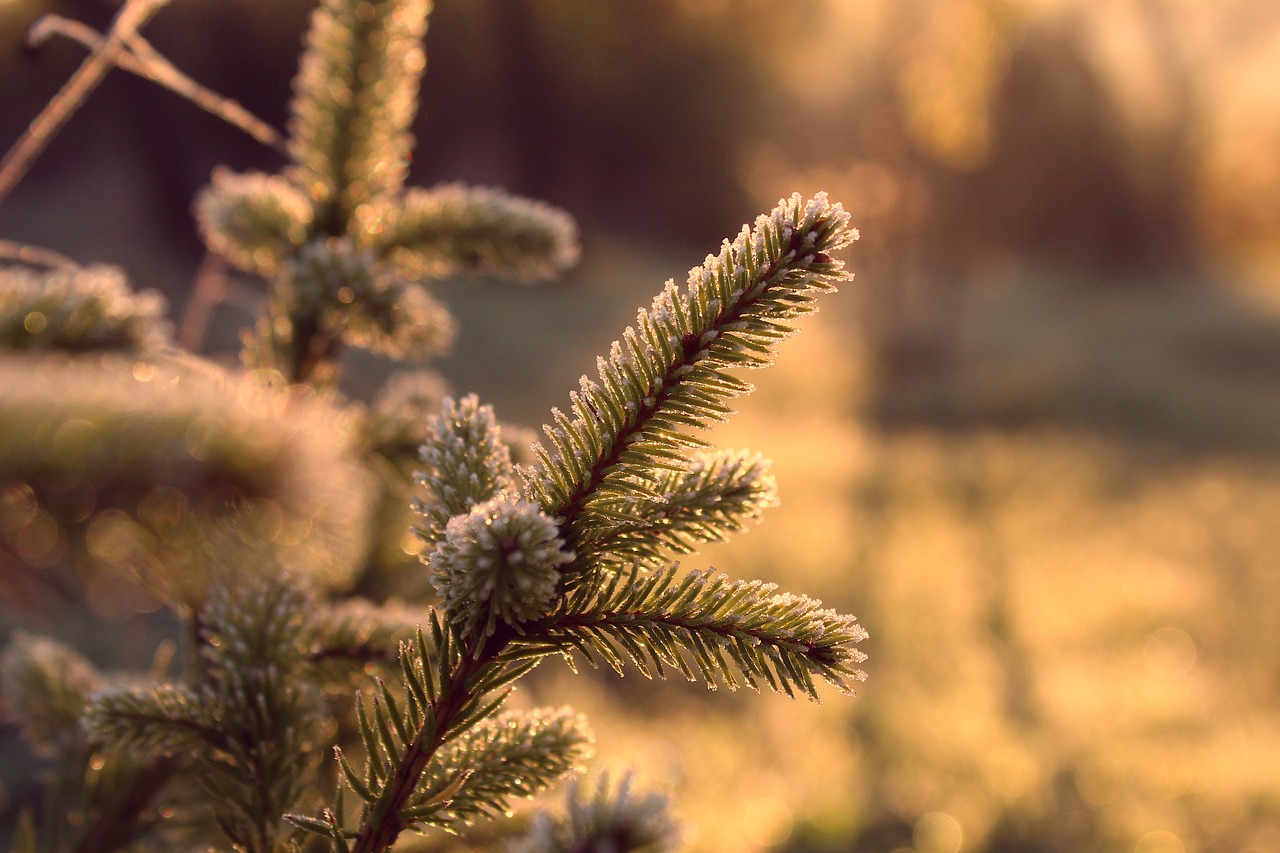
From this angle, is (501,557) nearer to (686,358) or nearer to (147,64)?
(686,358)

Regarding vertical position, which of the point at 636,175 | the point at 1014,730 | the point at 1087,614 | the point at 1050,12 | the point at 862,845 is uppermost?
the point at 1050,12

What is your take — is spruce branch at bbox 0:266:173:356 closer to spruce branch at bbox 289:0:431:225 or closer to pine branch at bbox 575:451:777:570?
spruce branch at bbox 289:0:431:225

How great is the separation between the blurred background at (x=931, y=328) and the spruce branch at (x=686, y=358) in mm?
281

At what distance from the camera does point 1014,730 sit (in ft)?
8.78

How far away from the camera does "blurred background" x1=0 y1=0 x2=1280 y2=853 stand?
247cm

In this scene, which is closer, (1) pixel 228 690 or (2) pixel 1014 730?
(1) pixel 228 690

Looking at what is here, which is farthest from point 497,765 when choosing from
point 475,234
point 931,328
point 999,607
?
point 931,328

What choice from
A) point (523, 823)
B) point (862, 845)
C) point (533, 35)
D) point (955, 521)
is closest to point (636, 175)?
point (533, 35)

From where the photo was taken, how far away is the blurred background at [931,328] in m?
2.47

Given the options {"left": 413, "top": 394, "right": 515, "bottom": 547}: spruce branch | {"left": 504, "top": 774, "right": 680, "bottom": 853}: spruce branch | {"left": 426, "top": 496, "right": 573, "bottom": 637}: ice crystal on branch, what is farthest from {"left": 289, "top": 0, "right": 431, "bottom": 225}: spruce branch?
{"left": 504, "top": 774, "right": 680, "bottom": 853}: spruce branch

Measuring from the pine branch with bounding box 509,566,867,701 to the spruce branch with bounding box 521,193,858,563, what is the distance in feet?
0.14

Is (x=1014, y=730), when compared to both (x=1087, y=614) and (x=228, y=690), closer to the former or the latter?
(x=1087, y=614)

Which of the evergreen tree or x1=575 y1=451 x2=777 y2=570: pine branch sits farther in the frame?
x1=575 y1=451 x2=777 y2=570: pine branch

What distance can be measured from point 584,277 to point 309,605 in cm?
869
